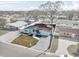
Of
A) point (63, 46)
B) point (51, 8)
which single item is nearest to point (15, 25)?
point (51, 8)

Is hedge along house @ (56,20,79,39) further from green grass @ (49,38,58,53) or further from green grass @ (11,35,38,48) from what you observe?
green grass @ (11,35,38,48)

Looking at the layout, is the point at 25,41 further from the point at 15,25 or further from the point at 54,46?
the point at 54,46

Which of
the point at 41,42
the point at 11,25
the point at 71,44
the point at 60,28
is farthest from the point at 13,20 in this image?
the point at 71,44

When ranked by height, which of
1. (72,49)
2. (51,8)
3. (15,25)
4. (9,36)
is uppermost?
(51,8)

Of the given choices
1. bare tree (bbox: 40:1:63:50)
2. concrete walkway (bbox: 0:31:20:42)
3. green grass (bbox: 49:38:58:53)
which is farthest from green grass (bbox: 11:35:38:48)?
bare tree (bbox: 40:1:63:50)

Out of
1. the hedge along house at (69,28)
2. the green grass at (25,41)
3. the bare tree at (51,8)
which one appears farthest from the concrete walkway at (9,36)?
the hedge along house at (69,28)

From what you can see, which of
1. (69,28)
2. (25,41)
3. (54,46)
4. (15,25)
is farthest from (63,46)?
(15,25)

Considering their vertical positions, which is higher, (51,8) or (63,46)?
(51,8)

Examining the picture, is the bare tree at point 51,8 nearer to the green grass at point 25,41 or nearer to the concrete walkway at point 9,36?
the green grass at point 25,41

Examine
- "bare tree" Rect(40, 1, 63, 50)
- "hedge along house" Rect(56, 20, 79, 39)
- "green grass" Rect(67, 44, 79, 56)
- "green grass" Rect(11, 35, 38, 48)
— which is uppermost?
"bare tree" Rect(40, 1, 63, 50)

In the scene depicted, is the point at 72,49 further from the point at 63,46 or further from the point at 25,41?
the point at 25,41
